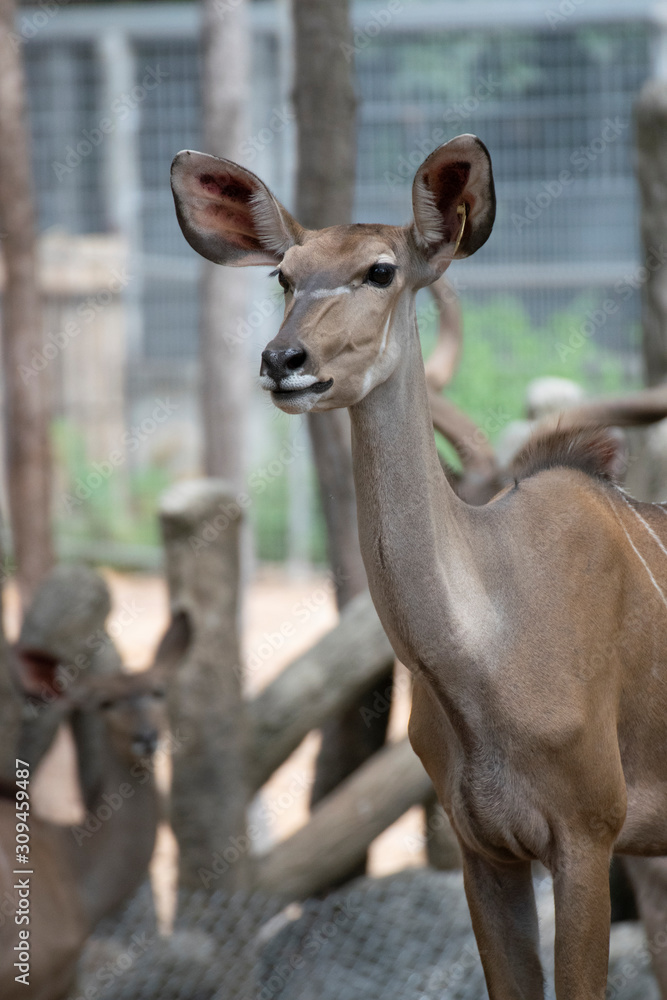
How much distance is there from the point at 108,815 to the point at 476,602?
219cm

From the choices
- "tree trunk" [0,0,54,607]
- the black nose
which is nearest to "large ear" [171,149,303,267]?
the black nose

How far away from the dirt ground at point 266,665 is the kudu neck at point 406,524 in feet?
8.16

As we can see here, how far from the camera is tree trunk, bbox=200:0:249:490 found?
7.31 metres

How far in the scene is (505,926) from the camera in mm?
1954

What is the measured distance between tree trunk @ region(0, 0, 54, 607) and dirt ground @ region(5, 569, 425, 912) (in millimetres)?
652

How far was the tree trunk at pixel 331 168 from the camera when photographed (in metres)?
4.10

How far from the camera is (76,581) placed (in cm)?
395

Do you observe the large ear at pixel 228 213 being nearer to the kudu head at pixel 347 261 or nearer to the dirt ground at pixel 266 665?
the kudu head at pixel 347 261

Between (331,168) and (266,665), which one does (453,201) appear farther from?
(266,665)

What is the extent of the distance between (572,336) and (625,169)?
79.8 inches

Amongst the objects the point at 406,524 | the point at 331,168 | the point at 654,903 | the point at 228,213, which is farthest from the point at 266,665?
the point at 406,524

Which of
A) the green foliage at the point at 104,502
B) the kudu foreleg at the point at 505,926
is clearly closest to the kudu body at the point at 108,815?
the kudu foreleg at the point at 505,926

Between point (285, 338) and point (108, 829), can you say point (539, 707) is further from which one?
point (108, 829)

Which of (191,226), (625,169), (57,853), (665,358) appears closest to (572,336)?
(625,169)
